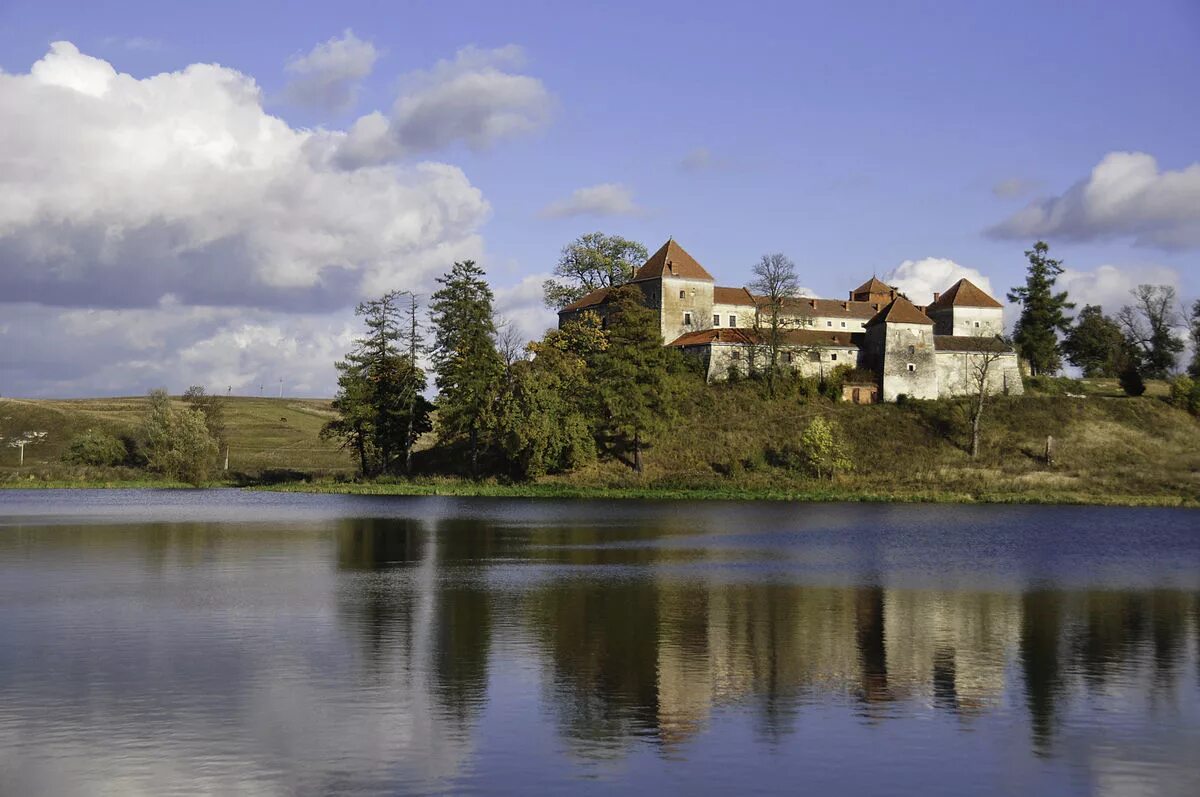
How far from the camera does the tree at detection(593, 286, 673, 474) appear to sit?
275ft

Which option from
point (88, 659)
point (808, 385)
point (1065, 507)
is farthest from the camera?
point (808, 385)

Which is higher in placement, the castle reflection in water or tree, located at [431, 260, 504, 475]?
tree, located at [431, 260, 504, 475]

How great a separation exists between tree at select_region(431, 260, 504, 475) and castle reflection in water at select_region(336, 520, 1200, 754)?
154 feet

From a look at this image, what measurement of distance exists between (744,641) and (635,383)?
198 ft

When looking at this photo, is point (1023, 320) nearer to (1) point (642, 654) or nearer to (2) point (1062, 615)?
(2) point (1062, 615)

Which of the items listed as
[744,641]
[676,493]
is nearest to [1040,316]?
[676,493]

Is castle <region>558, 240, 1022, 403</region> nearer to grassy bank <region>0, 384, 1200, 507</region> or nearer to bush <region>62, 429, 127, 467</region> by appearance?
grassy bank <region>0, 384, 1200, 507</region>

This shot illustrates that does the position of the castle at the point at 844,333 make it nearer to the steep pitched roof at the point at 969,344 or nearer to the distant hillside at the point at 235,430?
the steep pitched roof at the point at 969,344

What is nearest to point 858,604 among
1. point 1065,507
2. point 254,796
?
point 254,796

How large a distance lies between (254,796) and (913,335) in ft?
299

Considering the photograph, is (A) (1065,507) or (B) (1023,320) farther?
(B) (1023,320)

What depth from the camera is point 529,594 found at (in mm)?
32031

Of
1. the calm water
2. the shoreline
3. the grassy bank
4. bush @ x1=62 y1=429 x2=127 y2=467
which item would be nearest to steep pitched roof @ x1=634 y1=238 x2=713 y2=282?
the grassy bank

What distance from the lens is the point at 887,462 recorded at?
84125 mm
